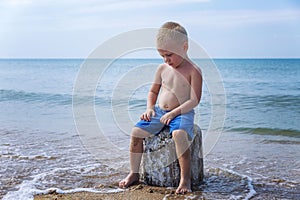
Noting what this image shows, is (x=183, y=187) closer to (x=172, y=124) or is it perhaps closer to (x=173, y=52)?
(x=172, y=124)

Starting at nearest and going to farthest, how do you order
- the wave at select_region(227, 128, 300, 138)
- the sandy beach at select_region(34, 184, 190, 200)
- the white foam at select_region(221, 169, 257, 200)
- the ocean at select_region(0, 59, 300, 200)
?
the sandy beach at select_region(34, 184, 190, 200) < the white foam at select_region(221, 169, 257, 200) < the ocean at select_region(0, 59, 300, 200) < the wave at select_region(227, 128, 300, 138)

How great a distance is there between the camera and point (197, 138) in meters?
3.94

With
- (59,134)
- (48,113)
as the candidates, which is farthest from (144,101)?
(59,134)

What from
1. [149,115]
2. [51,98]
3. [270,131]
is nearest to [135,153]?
[149,115]

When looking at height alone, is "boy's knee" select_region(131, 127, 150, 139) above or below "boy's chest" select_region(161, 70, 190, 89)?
below

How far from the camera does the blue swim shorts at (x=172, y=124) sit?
368 cm

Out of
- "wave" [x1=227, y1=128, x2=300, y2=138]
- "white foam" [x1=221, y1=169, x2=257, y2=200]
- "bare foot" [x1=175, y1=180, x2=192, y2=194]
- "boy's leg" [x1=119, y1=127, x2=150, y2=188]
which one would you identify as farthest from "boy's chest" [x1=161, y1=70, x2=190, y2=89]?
"wave" [x1=227, y1=128, x2=300, y2=138]

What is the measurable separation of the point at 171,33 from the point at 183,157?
1194mm

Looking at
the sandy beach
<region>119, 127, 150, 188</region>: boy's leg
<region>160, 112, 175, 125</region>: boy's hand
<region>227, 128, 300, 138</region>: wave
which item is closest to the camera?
the sandy beach

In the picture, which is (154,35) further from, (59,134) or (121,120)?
(121,120)

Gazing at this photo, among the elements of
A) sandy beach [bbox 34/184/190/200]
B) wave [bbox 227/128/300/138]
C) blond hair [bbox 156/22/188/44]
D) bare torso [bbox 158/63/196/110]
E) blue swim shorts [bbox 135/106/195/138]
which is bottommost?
wave [bbox 227/128/300/138]

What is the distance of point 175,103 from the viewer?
12.8 feet

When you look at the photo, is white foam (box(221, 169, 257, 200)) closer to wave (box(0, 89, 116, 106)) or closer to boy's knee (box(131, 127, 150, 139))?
boy's knee (box(131, 127, 150, 139))

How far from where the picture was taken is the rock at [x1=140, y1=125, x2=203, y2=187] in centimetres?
380
